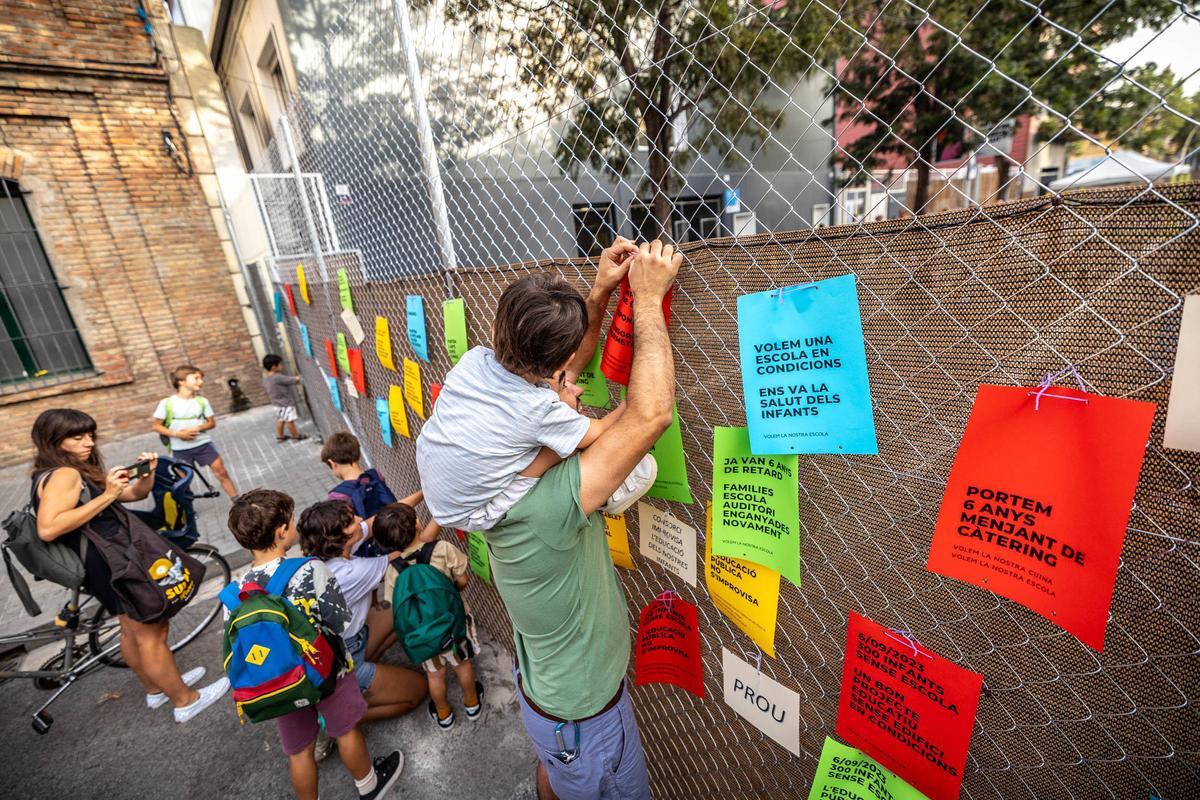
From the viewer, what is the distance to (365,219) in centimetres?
388

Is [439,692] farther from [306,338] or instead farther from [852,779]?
[306,338]

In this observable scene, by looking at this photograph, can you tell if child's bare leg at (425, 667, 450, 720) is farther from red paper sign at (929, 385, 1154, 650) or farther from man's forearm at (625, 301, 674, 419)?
red paper sign at (929, 385, 1154, 650)

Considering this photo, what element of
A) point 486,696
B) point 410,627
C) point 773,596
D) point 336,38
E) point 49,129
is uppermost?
point 49,129

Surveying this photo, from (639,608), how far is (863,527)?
1116 mm

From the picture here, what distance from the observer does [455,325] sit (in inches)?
94.7

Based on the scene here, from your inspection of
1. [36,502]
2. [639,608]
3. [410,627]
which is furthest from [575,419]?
[36,502]

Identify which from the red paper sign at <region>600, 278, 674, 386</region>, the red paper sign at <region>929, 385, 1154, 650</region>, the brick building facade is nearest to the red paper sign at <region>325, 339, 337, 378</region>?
the red paper sign at <region>600, 278, 674, 386</region>

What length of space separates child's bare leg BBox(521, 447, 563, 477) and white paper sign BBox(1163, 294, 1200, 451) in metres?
1.11

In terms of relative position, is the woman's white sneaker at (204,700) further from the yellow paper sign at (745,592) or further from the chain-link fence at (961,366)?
the yellow paper sign at (745,592)

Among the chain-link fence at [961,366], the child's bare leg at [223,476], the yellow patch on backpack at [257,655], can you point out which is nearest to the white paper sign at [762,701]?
the chain-link fence at [961,366]

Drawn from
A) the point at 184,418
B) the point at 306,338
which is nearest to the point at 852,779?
the point at 184,418

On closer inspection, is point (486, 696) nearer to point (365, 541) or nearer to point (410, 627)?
point (410, 627)

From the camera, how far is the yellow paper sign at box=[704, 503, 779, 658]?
140 cm

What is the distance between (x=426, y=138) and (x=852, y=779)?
2.84m
